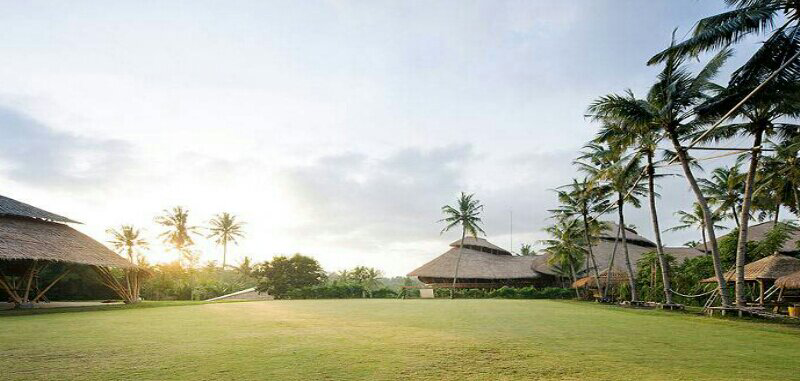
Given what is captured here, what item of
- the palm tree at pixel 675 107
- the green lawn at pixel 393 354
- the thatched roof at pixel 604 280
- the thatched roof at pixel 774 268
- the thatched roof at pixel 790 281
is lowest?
the thatched roof at pixel 604 280

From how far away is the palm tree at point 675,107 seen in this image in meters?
13.8

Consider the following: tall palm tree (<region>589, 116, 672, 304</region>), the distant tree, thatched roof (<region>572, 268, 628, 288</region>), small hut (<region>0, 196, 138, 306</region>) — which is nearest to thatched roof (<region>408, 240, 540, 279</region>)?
thatched roof (<region>572, 268, 628, 288</region>)

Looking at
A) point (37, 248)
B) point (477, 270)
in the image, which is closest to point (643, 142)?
point (37, 248)

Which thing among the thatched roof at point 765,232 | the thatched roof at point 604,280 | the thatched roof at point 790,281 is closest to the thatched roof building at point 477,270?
the thatched roof at point 604,280

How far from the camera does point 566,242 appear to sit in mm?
31344

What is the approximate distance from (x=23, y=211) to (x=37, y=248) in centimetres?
377

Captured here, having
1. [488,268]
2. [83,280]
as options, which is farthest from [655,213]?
[83,280]

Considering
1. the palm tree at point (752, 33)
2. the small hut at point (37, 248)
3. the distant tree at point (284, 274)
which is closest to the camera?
the palm tree at point (752, 33)

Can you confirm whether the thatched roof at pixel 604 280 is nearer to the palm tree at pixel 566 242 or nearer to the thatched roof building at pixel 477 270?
the palm tree at pixel 566 242

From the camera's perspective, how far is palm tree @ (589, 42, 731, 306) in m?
13.8

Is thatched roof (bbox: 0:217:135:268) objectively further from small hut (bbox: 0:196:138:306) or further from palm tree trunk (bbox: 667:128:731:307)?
palm tree trunk (bbox: 667:128:731:307)

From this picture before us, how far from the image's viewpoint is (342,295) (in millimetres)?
36469

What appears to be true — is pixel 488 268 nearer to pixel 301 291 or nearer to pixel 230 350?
pixel 301 291

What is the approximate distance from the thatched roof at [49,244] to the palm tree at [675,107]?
828 inches
